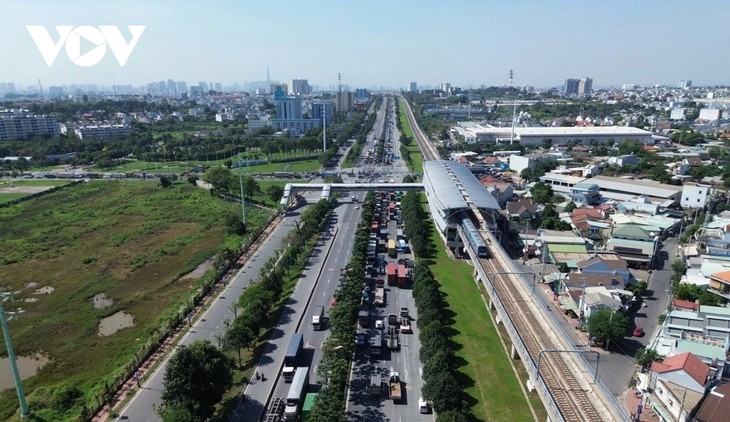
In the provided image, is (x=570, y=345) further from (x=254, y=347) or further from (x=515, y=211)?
(x=515, y=211)

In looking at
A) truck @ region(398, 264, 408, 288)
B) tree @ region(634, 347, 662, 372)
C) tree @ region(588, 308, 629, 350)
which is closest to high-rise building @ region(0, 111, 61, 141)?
truck @ region(398, 264, 408, 288)

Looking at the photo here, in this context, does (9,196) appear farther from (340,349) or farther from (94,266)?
(340,349)

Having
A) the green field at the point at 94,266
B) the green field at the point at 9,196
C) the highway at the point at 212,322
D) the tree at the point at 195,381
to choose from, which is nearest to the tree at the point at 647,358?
the tree at the point at 195,381

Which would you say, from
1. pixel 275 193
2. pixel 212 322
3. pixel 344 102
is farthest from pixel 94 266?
pixel 344 102

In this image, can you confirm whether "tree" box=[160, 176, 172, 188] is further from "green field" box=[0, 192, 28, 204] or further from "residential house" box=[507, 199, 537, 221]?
"residential house" box=[507, 199, 537, 221]

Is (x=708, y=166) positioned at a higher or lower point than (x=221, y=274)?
higher

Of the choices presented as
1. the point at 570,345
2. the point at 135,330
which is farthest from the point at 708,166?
the point at 135,330

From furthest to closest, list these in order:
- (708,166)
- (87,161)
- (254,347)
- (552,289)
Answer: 1. (87,161)
2. (708,166)
3. (552,289)
4. (254,347)
